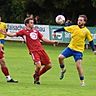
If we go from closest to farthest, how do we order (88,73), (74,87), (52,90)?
(52,90) < (74,87) < (88,73)

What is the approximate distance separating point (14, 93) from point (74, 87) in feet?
8.36

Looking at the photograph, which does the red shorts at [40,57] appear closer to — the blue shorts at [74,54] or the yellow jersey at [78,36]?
the blue shorts at [74,54]

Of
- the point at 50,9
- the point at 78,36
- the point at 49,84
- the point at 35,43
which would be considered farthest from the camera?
the point at 50,9

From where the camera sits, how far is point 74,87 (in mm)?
14961

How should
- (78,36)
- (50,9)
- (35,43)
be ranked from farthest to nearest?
(50,9) → (78,36) → (35,43)

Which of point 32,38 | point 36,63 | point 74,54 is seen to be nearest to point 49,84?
point 36,63

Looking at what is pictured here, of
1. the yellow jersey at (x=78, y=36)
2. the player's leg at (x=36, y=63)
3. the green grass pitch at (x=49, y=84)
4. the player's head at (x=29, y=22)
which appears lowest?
the green grass pitch at (x=49, y=84)

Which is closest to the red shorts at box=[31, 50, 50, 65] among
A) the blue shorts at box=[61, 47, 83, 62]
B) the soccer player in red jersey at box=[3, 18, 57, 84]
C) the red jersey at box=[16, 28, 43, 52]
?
the soccer player in red jersey at box=[3, 18, 57, 84]

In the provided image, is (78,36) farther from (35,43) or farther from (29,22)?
(29,22)

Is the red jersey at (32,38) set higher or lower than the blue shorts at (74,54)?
higher

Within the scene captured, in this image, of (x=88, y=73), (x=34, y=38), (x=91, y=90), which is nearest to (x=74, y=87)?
(x=91, y=90)

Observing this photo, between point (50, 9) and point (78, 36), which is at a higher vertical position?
point (78, 36)

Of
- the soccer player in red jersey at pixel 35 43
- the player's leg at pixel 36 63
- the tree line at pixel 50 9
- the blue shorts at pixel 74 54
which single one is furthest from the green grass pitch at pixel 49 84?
the tree line at pixel 50 9

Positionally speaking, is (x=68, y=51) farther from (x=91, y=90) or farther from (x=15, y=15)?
(x=15, y=15)
